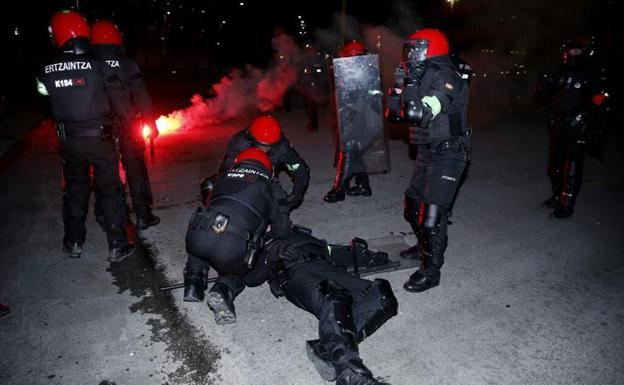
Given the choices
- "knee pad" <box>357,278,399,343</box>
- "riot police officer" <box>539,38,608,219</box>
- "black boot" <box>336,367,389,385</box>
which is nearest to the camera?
"black boot" <box>336,367,389,385</box>

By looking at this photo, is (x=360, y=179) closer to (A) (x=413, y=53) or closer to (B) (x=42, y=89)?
(A) (x=413, y=53)

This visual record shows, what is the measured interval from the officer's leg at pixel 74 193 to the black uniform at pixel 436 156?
3.11 meters

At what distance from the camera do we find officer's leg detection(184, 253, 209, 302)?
11.7 ft

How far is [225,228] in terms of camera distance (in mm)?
3158

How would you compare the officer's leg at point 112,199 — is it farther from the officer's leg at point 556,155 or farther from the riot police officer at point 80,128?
the officer's leg at point 556,155

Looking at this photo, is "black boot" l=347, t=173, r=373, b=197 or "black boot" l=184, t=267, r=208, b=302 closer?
"black boot" l=184, t=267, r=208, b=302

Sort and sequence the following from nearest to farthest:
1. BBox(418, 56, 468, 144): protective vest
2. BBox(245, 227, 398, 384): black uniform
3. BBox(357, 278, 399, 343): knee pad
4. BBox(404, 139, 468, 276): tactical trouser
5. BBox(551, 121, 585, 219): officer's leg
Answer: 1. BBox(245, 227, 398, 384): black uniform
2. BBox(357, 278, 399, 343): knee pad
3. BBox(418, 56, 468, 144): protective vest
4. BBox(404, 139, 468, 276): tactical trouser
5. BBox(551, 121, 585, 219): officer's leg

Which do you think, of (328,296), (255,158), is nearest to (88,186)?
(255,158)

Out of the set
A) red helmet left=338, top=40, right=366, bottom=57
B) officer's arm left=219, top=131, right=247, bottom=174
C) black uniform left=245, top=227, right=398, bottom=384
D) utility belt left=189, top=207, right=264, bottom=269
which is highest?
red helmet left=338, top=40, right=366, bottom=57

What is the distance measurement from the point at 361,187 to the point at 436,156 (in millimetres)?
2473

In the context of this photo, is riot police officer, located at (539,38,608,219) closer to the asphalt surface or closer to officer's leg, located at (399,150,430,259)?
the asphalt surface

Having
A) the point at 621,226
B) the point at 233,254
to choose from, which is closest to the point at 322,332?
the point at 233,254

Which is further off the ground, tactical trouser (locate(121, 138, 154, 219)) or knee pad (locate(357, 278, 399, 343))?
tactical trouser (locate(121, 138, 154, 219))

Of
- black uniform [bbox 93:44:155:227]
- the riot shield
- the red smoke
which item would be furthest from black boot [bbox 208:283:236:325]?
the red smoke
